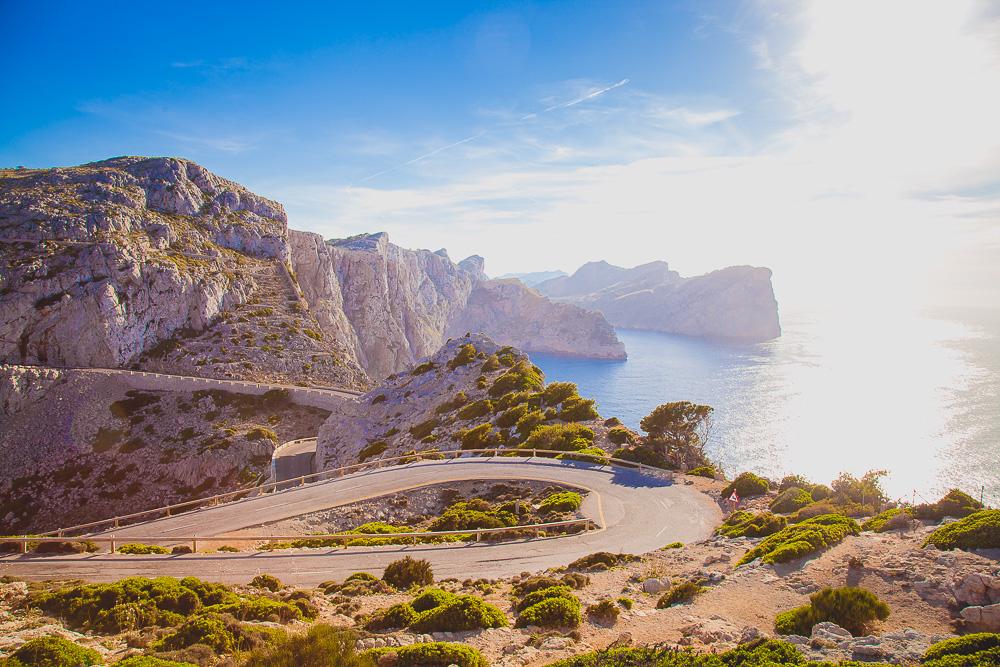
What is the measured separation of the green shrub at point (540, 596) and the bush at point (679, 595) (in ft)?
7.97

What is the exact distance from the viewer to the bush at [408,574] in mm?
15724

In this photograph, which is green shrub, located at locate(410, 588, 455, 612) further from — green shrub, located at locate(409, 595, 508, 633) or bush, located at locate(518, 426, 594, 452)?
bush, located at locate(518, 426, 594, 452)


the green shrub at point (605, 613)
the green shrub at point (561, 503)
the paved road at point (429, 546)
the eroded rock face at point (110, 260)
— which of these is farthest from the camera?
the eroded rock face at point (110, 260)

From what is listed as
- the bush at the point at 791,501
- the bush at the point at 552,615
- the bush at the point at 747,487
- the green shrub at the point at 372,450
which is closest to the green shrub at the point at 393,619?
the bush at the point at 552,615

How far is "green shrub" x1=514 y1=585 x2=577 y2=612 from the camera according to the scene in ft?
42.9

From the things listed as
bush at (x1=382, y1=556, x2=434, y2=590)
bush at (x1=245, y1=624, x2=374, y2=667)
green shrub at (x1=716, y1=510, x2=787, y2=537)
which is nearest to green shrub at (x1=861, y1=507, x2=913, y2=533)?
green shrub at (x1=716, y1=510, x2=787, y2=537)

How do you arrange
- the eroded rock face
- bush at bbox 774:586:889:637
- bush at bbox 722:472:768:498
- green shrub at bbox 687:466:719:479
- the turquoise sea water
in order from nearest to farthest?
bush at bbox 774:586:889:637
bush at bbox 722:472:768:498
green shrub at bbox 687:466:719:479
the eroded rock face
the turquoise sea water

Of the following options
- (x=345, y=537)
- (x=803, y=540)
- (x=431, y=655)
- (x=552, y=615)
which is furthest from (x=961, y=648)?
(x=345, y=537)

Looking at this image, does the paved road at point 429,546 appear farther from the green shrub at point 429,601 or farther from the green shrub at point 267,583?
the green shrub at point 429,601

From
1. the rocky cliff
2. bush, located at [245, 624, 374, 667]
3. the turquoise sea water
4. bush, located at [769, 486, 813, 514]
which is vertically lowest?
the turquoise sea water

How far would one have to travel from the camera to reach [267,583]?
1530 centimetres

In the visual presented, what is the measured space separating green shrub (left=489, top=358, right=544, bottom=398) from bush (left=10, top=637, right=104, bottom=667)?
39.0 meters

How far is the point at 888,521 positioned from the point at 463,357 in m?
42.7

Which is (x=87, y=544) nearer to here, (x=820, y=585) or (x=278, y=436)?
(x=820, y=585)
